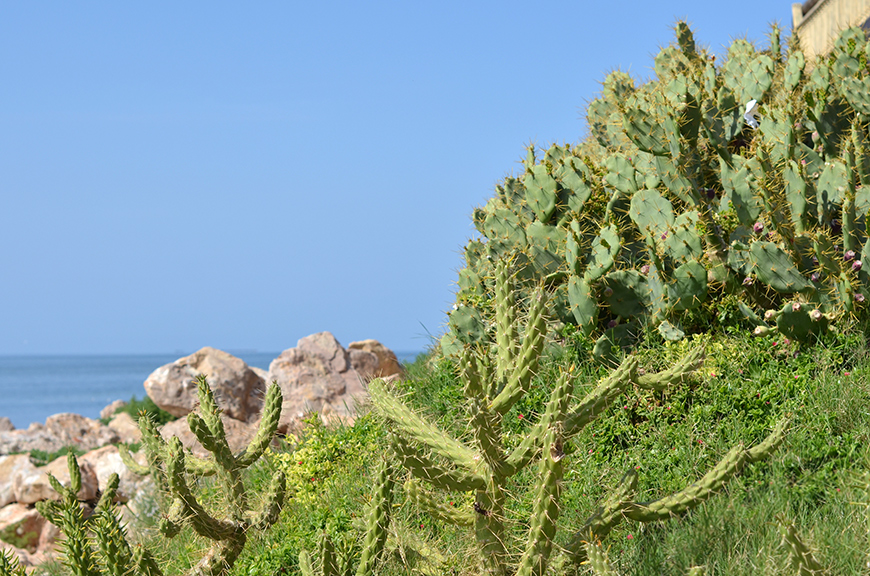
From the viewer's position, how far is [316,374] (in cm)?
1057

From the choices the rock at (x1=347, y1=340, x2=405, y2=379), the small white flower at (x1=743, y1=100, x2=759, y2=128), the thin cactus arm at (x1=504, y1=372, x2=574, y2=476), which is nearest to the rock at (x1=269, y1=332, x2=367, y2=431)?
the rock at (x1=347, y1=340, x2=405, y2=379)

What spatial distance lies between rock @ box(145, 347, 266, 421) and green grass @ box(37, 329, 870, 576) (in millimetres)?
5069

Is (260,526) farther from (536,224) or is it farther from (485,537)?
(536,224)

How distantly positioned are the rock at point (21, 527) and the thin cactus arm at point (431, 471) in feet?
32.1

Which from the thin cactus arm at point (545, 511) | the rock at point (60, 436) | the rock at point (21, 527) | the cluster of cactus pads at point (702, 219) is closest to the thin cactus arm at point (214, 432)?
the thin cactus arm at point (545, 511)

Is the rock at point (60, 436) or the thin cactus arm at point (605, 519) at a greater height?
the rock at point (60, 436)

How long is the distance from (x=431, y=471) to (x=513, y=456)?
0.40 m

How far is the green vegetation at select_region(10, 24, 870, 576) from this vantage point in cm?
353

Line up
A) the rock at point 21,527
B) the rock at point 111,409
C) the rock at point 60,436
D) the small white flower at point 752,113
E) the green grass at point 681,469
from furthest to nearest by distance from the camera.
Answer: the rock at point 111,409 < the rock at point 60,436 < the rock at point 21,527 < the small white flower at point 752,113 < the green grass at point 681,469

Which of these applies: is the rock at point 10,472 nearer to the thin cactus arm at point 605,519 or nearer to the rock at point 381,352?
the rock at point 381,352

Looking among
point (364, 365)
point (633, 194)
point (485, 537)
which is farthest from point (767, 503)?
point (364, 365)

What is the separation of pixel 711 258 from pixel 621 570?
3.39m

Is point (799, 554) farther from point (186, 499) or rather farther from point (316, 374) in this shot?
point (316, 374)

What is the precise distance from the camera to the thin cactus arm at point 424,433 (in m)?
3.51
